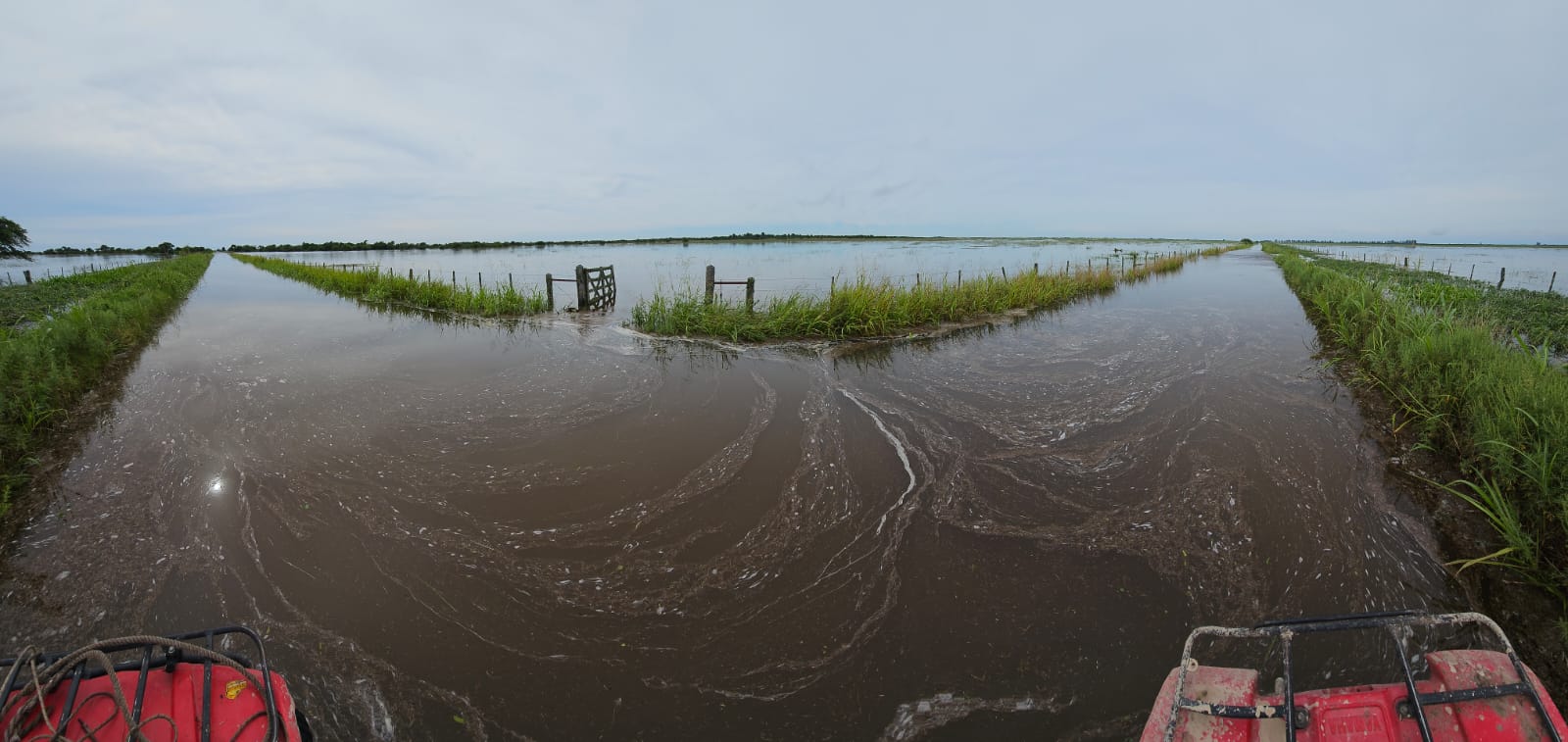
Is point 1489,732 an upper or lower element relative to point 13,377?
lower

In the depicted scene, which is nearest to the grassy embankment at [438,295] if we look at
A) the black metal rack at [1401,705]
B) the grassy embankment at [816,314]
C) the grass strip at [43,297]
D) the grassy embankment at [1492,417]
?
the grassy embankment at [816,314]

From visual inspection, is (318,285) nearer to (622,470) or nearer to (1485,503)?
(622,470)

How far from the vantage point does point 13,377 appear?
5395 mm

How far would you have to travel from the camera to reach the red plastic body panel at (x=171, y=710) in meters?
1.64

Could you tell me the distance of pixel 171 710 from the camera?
1732 mm

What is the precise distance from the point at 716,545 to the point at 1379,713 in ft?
9.77

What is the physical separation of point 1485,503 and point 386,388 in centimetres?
1039

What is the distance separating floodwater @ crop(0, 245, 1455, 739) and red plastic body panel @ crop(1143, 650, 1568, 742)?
56 cm

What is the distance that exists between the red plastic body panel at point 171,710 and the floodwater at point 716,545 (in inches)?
25.3

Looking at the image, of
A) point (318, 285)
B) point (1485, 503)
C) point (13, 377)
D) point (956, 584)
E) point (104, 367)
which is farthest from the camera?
point (318, 285)

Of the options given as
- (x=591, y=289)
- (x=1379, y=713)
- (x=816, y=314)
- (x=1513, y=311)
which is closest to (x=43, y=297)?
(x=591, y=289)

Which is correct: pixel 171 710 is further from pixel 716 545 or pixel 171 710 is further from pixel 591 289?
pixel 591 289

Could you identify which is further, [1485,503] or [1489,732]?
[1485,503]

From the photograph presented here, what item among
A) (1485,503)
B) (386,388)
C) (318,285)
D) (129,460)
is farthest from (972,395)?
(318,285)
